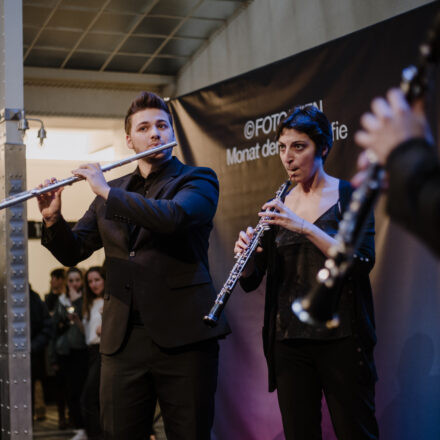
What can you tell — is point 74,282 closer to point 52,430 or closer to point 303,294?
point 52,430

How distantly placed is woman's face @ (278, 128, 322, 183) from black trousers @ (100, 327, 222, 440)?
2.15 feet

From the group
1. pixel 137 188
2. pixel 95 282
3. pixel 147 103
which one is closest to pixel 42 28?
pixel 95 282

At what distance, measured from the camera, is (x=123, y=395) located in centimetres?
236

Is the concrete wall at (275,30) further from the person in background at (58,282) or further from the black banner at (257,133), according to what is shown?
the person in background at (58,282)

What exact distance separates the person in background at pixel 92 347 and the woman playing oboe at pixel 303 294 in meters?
2.35

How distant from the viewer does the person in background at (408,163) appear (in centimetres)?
109

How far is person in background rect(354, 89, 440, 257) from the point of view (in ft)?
3.59

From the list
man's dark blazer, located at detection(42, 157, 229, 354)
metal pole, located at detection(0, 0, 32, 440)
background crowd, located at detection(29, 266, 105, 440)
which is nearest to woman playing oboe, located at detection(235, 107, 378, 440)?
man's dark blazer, located at detection(42, 157, 229, 354)

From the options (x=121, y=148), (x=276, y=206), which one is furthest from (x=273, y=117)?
(x=121, y=148)

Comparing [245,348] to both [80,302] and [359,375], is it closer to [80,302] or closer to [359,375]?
[359,375]

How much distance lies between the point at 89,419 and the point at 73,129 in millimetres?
2767

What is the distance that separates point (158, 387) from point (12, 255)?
1.32 metres

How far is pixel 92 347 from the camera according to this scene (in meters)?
4.91

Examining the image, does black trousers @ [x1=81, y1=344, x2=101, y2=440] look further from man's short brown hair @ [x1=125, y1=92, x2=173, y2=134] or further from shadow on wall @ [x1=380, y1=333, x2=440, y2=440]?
man's short brown hair @ [x1=125, y1=92, x2=173, y2=134]
